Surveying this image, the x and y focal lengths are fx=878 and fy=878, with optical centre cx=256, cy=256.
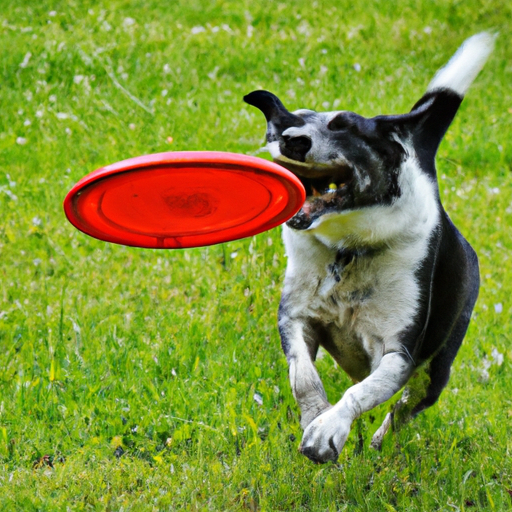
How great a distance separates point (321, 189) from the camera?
3.46 metres

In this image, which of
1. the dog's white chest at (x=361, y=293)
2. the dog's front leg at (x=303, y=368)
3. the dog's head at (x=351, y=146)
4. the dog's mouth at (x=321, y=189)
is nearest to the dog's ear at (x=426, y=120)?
the dog's head at (x=351, y=146)

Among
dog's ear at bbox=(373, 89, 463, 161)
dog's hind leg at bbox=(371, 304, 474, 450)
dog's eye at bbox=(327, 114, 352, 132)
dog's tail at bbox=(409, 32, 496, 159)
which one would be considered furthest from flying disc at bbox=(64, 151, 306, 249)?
dog's hind leg at bbox=(371, 304, 474, 450)

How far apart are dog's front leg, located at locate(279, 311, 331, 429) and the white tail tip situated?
44.2 inches

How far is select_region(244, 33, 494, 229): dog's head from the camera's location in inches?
132

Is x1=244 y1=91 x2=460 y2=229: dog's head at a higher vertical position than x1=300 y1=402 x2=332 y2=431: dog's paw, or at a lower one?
higher

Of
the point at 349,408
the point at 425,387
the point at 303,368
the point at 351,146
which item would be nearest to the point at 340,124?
the point at 351,146

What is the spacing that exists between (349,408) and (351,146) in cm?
100

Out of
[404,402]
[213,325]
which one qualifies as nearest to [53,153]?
[213,325]

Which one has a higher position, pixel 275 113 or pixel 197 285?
pixel 275 113

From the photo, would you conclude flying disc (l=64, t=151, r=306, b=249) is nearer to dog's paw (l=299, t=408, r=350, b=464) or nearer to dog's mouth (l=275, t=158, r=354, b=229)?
dog's mouth (l=275, t=158, r=354, b=229)

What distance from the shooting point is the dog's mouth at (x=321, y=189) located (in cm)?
339

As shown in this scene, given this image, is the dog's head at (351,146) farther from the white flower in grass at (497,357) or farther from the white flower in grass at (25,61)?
the white flower in grass at (25,61)

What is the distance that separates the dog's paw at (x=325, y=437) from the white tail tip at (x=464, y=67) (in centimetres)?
141

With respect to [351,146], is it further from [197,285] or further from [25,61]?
[25,61]
